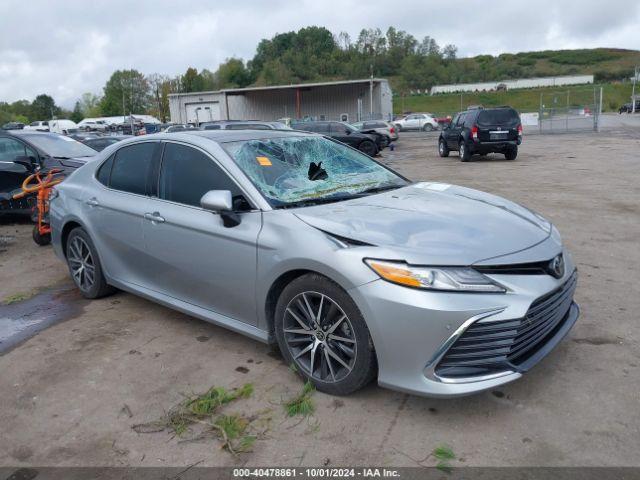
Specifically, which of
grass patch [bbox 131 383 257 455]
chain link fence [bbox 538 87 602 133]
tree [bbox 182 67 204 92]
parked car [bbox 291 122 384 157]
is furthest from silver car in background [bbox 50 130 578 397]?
tree [bbox 182 67 204 92]

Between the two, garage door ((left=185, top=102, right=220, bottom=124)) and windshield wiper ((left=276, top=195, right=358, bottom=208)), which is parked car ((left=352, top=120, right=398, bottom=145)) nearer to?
windshield wiper ((left=276, top=195, right=358, bottom=208))

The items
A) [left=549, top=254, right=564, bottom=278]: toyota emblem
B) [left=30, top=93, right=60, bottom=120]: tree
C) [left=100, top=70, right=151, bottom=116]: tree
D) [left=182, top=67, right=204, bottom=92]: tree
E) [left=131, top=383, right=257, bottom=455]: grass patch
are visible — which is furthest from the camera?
[left=30, top=93, right=60, bottom=120]: tree

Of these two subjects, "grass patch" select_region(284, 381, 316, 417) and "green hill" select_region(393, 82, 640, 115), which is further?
"green hill" select_region(393, 82, 640, 115)

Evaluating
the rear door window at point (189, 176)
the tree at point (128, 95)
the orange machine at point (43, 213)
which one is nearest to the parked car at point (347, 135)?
the orange machine at point (43, 213)

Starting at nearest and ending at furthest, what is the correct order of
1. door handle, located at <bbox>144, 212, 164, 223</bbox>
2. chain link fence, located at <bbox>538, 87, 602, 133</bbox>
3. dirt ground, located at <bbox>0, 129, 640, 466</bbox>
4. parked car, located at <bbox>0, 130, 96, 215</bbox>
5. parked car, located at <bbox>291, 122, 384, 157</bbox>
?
dirt ground, located at <bbox>0, 129, 640, 466</bbox>
door handle, located at <bbox>144, 212, 164, 223</bbox>
parked car, located at <bbox>0, 130, 96, 215</bbox>
parked car, located at <bbox>291, 122, 384, 157</bbox>
chain link fence, located at <bbox>538, 87, 602, 133</bbox>

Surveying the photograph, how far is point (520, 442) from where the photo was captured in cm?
275

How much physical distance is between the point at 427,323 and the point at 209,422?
1.34 metres

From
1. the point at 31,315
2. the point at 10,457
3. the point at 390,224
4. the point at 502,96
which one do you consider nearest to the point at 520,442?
the point at 390,224

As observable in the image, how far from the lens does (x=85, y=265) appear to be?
16.8 ft

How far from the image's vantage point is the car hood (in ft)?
9.70

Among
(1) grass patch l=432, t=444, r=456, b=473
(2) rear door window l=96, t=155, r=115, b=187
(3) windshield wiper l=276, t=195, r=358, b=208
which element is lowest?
(1) grass patch l=432, t=444, r=456, b=473

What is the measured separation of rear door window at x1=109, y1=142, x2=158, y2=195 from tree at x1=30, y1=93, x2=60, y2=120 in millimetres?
129527

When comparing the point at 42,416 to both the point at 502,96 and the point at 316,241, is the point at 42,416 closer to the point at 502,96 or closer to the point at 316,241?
the point at 316,241

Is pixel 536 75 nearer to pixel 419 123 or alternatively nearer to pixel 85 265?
pixel 419 123
